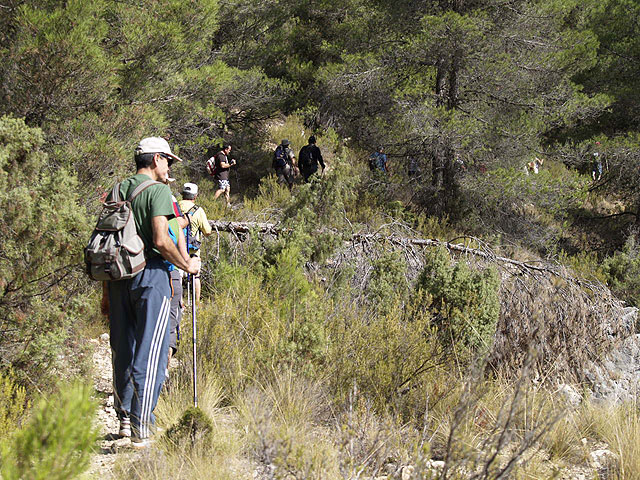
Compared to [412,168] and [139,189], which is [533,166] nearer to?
[412,168]

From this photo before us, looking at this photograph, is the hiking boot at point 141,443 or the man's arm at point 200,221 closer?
the hiking boot at point 141,443

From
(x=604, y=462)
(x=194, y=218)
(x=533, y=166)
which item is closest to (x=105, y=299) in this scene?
(x=194, y=218)

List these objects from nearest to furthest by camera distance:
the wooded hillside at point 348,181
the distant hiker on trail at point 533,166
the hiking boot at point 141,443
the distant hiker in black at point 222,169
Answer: the hiking boot at point 141,443 < the wooded hillside at point 348,181 < the distant hiker in black at point 222,169 < the distant hiker on trail at point 533,166

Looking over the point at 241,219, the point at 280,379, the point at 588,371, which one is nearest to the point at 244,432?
the point at 280,379

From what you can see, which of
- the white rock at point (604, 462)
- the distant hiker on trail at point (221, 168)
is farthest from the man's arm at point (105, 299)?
the distant hiker on trail at point (221, 168)

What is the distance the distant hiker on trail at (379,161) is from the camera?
12.5m

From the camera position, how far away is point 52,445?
5.26ft

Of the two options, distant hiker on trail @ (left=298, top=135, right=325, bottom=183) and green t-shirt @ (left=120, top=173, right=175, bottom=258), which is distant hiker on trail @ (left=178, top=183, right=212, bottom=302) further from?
distant hiker on trail @ (left=298, top=135, right=325, bottom=183)

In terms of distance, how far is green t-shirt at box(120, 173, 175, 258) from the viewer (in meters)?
3.11

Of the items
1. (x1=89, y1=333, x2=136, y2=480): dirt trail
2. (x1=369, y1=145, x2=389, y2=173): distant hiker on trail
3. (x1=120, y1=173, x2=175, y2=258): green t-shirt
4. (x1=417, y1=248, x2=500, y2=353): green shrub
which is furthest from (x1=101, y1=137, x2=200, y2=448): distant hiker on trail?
(x1=369, y1=145, x2=389, y2=173): distant hiker on trail

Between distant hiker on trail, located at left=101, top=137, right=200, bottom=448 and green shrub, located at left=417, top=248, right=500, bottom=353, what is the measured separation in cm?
288

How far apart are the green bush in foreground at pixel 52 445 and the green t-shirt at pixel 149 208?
158cm

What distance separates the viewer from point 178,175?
1170 centimetres

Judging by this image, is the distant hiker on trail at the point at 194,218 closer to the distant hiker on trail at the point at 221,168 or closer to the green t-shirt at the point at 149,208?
the green t-shirt at the point at 149,208
